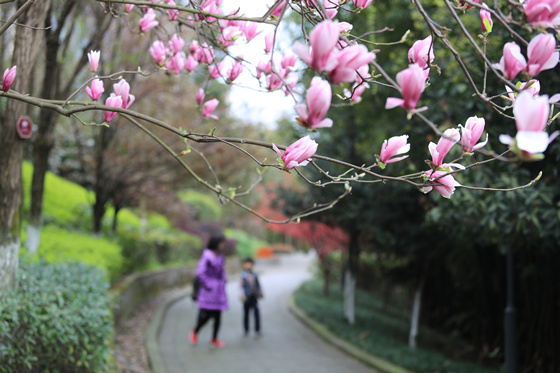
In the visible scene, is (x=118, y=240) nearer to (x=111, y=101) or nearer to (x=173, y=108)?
(x=173, y=108)

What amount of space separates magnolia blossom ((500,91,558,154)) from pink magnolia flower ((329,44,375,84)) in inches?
16.4

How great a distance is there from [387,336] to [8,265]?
19.9 ft

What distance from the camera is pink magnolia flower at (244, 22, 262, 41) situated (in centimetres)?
256

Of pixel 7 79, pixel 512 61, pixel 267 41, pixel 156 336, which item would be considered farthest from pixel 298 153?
pixel 156 336

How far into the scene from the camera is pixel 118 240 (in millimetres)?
9477

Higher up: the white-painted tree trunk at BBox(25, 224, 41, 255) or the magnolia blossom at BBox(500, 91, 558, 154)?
the magnolia blossom at BBox(500, 91, 558, 154)

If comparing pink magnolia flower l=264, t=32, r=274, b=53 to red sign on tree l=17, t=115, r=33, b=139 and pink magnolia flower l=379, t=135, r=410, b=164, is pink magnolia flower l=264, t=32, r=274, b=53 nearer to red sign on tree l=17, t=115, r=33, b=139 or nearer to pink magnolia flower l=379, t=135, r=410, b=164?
pink magnolia flower l=379, t=135, r=410, b=164

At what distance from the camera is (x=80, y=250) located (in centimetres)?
682

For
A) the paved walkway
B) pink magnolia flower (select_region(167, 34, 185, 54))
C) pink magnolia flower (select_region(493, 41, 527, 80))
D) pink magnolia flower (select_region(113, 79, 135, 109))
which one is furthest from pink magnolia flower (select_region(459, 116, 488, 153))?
the paved walkway

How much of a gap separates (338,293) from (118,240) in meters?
6.96

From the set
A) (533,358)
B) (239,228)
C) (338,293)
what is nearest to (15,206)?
(533,358)

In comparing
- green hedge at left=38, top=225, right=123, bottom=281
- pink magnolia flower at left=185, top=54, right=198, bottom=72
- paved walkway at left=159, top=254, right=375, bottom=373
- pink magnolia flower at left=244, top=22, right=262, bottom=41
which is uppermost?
pink magnolia flower at left=244, top=22, right=262, bottom=41

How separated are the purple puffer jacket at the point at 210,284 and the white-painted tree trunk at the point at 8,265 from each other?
3.38 meters

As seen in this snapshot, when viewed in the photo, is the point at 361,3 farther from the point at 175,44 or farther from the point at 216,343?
the point at 216,343
